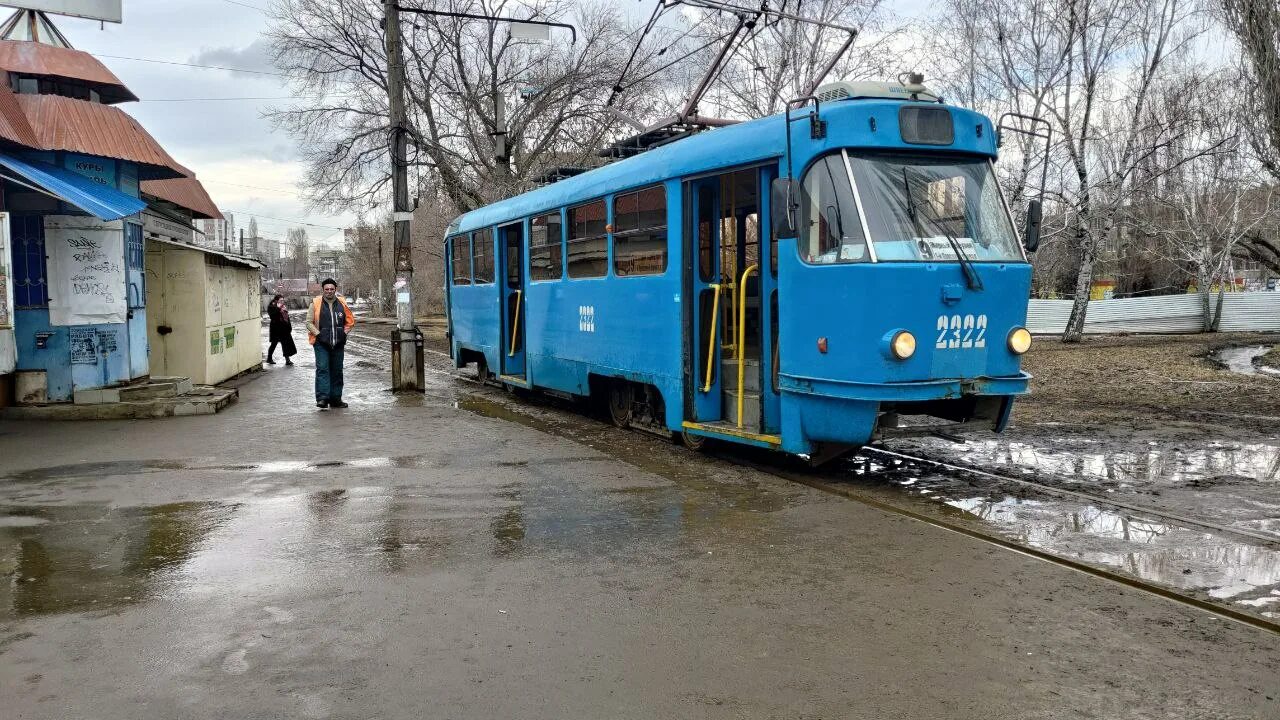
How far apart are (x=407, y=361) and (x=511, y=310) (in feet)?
6.73

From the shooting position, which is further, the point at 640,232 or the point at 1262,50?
the point at 1262,50

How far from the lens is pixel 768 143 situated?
26.2 ft

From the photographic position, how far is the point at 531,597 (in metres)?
5.16

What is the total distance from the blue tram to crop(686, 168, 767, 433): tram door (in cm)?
2

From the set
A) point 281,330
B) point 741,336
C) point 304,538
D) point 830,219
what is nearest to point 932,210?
point 830,219

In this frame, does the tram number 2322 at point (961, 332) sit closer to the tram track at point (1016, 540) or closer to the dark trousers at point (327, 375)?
the tram track at point (1016, 540)

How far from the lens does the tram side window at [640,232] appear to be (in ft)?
30.9

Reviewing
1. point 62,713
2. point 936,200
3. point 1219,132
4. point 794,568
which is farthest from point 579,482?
point 1219,132

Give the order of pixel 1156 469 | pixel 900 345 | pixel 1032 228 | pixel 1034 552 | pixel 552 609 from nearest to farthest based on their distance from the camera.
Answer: pixel 552 609, pixel 1034 552, pixel 900 345, pixel 1032 228, pixel 1156 469

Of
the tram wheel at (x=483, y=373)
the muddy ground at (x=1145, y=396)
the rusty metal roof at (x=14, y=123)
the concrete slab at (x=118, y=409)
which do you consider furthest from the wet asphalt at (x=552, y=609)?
the tram wheel at (x=483, y=373)

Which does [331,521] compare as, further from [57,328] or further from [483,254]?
[483,254]

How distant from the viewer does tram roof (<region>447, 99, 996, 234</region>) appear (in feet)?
24.8

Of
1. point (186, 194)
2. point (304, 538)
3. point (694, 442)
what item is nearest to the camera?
point (304, 538)

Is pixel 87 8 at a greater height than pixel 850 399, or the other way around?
pixel 87 8
